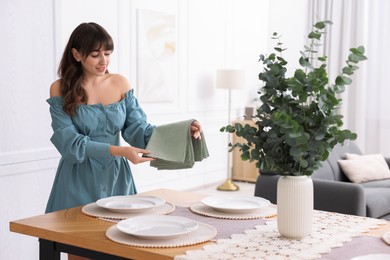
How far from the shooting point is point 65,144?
260 centimetres

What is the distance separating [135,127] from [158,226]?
35.8 inches

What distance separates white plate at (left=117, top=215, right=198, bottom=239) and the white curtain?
5.62 metres

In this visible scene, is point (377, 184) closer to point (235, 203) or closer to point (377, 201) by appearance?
point (377, 201)

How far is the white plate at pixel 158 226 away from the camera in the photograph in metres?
1.91

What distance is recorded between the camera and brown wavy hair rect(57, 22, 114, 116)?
272 centimetres

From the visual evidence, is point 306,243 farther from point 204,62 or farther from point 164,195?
point 204,62

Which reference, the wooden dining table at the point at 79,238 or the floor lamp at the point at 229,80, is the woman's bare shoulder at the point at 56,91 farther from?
the floor lamp at the point at 229,80

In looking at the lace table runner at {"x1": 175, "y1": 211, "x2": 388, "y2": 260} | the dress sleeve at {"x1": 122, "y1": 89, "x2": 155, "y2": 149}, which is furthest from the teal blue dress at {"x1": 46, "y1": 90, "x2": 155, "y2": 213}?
the lace table runner at {"x1": 175, "y1": 211, "x2": 388, "y2": 260}

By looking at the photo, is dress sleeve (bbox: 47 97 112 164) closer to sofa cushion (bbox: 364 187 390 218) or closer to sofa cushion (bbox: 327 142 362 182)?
sofa cushion (bbox: 364 187 390 218)

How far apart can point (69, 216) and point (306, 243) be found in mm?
924

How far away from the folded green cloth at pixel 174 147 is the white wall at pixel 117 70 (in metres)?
2.02

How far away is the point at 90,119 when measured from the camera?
2758 millimetres

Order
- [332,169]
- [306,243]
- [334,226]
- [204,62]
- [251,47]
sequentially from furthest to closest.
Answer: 1. [251,47]
2. [204,62]
3. [332,169]
4. [334,226]
5. [306,243]

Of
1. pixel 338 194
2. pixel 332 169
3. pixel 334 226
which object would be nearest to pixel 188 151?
pixel 334 226
